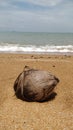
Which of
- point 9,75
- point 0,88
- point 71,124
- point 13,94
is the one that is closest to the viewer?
point 71,124

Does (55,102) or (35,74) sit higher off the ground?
(35,74)

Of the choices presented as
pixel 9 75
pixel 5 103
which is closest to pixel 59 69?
pixel 9 75

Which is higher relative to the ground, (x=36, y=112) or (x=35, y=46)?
(x=36, y=112)

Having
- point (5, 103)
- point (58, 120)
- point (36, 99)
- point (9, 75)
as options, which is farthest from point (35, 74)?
point (9, 75)

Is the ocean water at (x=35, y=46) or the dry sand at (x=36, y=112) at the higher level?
the dry sand at (x=36, y=112)

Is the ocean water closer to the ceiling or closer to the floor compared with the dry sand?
closer to the floor

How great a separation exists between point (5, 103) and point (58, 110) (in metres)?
1.11

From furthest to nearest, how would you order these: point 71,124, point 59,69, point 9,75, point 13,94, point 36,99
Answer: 1. point 59,69
2. point 9,75
3. point 13,94
4. point 36,99
5. point 71,124

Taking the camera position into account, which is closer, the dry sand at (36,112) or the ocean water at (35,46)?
the dry sand at (36,112)

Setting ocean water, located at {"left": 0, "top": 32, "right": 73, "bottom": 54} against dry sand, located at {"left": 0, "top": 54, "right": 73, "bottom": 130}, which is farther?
ocean water, located at {"left": 0, "top": 32, "right": 73, "bottom": 54}

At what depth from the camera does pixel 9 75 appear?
Answer: 7742 mm

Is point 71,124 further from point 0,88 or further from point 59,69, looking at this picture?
point 59,69

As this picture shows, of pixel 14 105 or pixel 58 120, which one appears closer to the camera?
pixel 58 120

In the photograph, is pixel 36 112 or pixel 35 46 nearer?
pixel 36 112
